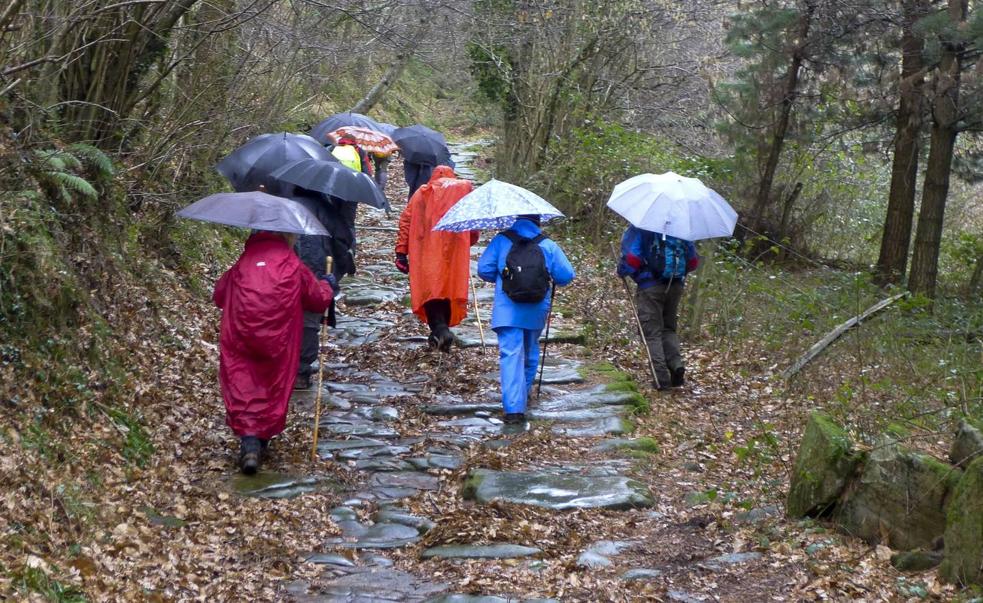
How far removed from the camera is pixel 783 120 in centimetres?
1748

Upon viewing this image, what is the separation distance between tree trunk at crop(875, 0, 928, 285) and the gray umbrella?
9.79 meters

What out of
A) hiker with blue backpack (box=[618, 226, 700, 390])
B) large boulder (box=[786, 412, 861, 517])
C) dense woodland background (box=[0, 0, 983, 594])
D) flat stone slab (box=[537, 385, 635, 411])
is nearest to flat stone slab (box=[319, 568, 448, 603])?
dense woodland background (box=[0, 0, 983, 594])

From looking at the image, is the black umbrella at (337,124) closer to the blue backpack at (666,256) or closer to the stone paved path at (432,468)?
the stone paved path at (432,468)

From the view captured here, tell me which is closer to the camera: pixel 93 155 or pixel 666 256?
pixel 93 155

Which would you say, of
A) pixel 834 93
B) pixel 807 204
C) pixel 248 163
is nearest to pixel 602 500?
pixel 248 163

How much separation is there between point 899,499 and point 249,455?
4211 mm

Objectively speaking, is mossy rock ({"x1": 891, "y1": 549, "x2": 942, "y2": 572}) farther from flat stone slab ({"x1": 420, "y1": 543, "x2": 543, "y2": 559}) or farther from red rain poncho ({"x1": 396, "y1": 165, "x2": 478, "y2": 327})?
red rain poncho ({"x1": 396, "y1": 165, "x2": 478, "y2": 327})

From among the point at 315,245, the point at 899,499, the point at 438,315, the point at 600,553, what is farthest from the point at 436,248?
the point at 899,499

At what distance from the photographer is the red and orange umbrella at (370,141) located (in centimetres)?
1498

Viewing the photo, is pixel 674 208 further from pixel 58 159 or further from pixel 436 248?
pixel 58 159

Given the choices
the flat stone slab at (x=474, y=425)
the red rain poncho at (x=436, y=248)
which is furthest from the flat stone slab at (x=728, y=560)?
the red rain poncho at (x=436, y=248)

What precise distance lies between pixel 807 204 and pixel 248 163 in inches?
480

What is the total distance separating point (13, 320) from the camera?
683cm

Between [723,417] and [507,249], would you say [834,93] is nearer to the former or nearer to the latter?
[723,417]
